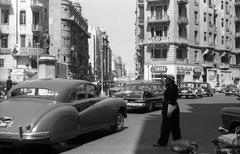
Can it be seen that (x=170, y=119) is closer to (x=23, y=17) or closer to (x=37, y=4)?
(x=23, y=17)

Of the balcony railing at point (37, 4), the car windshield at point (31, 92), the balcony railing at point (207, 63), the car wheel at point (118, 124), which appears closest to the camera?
the car windshield at point (31, 92)

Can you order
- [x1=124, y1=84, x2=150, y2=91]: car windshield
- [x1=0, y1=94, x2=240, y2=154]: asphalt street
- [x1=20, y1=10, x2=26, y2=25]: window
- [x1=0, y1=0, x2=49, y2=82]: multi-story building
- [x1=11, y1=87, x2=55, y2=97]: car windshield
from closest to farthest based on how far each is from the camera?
[x1=0, y1=94, x2=240, y2=154]: asphalt street, [x1=11, y1=87, x2=55, y2=97]: car windshield, [x1=124, y1=84, x2=150, y2=91]: car windshield, [x1=0, y1=0, x2=49, y2=82]: multi-story building, [x1=20, y1=10, x2=26, y2=25]: window

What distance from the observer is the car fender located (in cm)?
864

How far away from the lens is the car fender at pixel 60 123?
864 centimetres

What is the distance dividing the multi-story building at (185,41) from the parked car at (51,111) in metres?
50.2

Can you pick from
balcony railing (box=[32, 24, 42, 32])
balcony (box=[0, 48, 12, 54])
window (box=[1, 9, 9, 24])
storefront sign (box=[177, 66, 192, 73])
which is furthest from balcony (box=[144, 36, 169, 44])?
window (box=[1, 9, 9, 24])

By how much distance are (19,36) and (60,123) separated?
52.2 meters

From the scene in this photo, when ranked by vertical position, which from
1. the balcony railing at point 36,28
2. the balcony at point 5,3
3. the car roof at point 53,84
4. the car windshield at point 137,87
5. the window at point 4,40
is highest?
the balcony at point 5,3

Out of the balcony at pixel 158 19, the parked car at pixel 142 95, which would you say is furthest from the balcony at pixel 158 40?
the parked car at pixel 142 95

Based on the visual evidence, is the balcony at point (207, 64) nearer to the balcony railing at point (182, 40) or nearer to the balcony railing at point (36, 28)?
the balcony railing at point (182, 40)

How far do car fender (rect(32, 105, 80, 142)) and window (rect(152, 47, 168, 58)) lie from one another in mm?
53967

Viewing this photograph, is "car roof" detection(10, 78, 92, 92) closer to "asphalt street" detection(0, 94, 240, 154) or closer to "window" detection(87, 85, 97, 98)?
"window" detection(87, 85, 97, 98)

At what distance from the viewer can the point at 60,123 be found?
9.06 m

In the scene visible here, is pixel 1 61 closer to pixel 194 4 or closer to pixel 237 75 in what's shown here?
pixel 194 4
